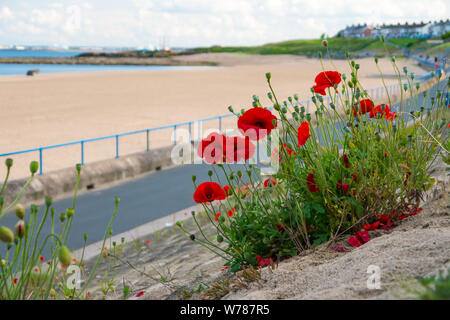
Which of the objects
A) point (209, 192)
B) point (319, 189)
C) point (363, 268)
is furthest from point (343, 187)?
point (363, 268)

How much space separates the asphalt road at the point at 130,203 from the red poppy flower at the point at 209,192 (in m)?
5.39

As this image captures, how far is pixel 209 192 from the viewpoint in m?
3.72

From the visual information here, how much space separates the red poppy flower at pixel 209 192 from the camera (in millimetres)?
3686

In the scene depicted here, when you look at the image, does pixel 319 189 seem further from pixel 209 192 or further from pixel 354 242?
pixel 209 192

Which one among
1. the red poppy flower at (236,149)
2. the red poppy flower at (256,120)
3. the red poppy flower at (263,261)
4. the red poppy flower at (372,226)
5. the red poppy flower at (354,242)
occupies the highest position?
the red poppy flower at (256,120)

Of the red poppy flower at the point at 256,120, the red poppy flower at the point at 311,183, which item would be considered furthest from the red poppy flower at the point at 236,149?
the red poppy flower at the point at 311,183

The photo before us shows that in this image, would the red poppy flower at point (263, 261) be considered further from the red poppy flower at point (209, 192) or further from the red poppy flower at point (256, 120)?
the red poppy flower at point (256, 120)

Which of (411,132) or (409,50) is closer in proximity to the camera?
(411,132)

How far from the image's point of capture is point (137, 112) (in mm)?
27562

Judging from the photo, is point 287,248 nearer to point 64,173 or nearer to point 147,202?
point 147,202

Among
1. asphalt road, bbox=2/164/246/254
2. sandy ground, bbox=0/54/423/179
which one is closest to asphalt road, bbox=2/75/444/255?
asphalt road, bbox=2/164/246/254

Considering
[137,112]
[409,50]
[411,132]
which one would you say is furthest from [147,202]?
[409,50]

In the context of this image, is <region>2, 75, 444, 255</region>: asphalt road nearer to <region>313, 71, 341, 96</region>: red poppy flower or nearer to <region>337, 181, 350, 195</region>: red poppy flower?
<region>313, 71, 341, 96</region>: red poppy flower

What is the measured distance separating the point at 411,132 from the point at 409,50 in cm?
10068
